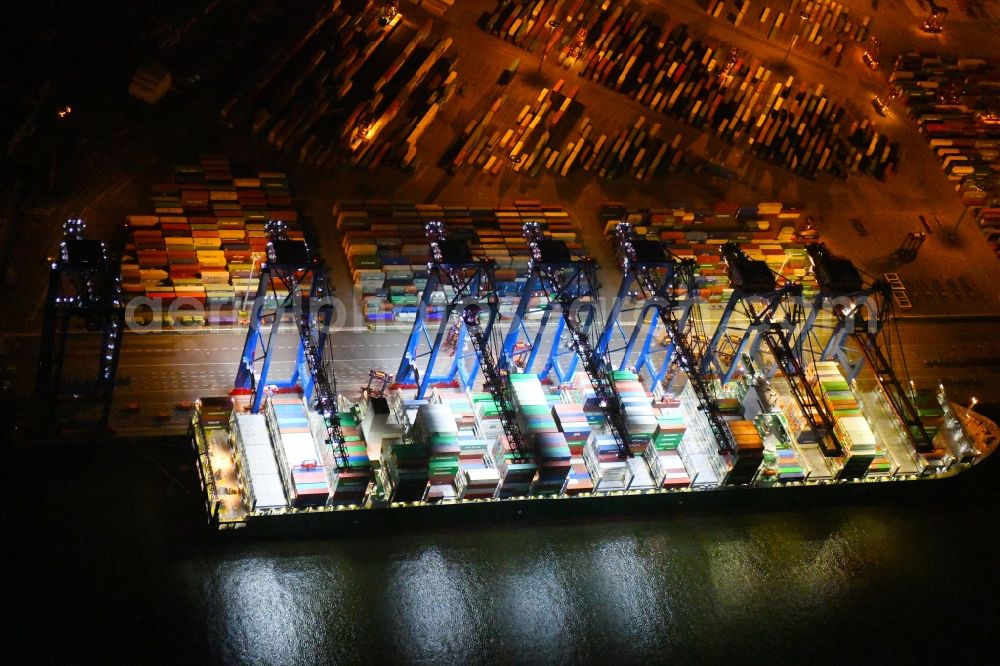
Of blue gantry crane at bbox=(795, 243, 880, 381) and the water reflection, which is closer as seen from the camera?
the water reflection

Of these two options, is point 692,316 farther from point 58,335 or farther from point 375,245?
point 58,335

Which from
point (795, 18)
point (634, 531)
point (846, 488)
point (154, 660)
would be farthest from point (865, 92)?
point (154, 660)

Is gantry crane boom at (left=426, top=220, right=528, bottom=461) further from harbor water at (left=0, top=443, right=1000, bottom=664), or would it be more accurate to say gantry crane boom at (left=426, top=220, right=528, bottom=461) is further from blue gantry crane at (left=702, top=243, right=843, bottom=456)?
blue gantry crane at (left=702, top=243, right=843, bottom=456)

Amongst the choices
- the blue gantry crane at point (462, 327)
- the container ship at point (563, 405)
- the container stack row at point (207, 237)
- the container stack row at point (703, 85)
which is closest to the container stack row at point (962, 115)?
the container stack row at point (703, 85)

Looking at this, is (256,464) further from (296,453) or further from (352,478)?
(352,478)

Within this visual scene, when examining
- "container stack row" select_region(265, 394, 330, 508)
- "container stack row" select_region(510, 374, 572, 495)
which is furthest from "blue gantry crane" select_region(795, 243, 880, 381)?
"container stack row" select_region(265, 394, 330, 508)

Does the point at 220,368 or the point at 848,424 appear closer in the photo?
the point at 220,368

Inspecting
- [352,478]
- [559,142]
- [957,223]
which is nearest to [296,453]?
[352,478]

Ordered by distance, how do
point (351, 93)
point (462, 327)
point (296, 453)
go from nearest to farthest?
point (296, 453), point (462, 327), point (351, 93)
